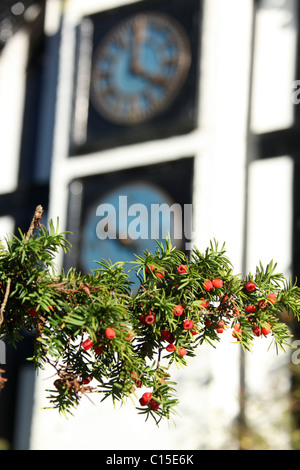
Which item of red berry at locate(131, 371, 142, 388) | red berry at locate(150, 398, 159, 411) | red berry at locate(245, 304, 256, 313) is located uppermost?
red berry at locate(245, 304, 256, 313)

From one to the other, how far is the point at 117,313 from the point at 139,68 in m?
5.41

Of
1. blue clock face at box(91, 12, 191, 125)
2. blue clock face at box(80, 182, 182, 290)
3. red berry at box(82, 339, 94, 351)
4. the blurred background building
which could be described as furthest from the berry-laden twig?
blue clock face at box(91, 12, 191, 125)

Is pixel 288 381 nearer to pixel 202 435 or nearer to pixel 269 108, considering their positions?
pixel 202 435

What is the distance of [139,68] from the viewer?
21.2 ft

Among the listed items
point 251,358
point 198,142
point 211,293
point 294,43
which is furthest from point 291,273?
point 211,293

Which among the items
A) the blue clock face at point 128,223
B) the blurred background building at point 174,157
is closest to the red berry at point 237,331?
the blurred background building at point 174,157

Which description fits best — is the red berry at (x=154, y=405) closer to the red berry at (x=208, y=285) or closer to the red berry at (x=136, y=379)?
the red berry at (x=136, y=379)

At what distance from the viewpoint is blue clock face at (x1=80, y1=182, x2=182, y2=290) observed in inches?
235

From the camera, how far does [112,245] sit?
614 centimetres

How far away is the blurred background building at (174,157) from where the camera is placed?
5.49m

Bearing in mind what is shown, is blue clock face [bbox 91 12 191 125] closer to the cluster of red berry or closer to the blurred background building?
the blurred background building

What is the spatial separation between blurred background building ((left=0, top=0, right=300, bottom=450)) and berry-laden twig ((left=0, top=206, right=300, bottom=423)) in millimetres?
4005

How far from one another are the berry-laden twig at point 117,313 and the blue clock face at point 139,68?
16.4ft

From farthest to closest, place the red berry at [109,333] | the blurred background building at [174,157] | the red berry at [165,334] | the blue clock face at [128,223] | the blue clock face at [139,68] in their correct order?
the blue clock face at [139,68] < the blue clock face at [128,223] < the blurred background building at [174,157] < the red berry at [165,334] < the red berry at [109,333]
